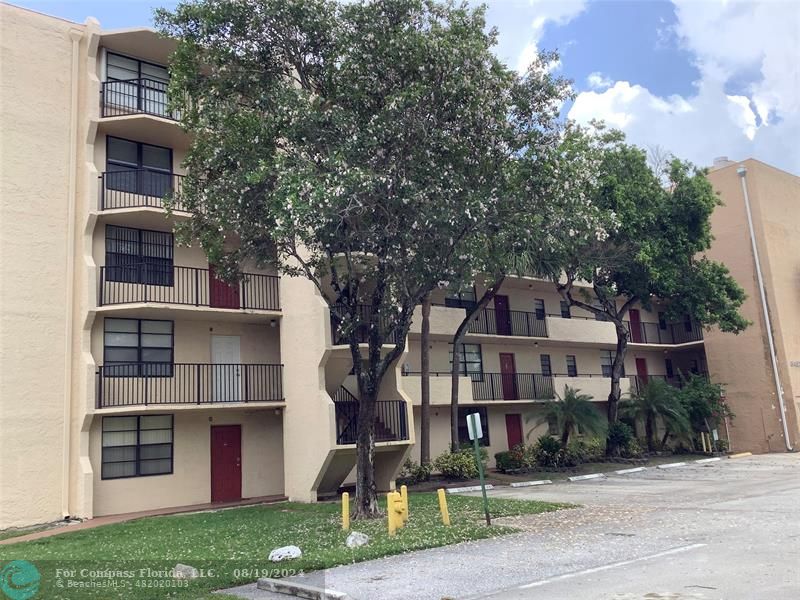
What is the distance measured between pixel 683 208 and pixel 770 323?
35.8 ft

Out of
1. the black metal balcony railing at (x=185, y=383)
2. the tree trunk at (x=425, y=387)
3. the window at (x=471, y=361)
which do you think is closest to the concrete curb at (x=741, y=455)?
the window at (x=471, y=361)

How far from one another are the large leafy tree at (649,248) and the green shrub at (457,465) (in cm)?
808

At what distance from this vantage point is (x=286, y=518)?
1680cm

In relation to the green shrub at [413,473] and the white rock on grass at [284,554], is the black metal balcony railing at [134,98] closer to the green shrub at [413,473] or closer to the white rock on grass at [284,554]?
the green shrub at [413,473]

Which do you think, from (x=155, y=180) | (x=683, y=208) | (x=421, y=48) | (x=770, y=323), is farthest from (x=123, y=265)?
(x=770, y=323)

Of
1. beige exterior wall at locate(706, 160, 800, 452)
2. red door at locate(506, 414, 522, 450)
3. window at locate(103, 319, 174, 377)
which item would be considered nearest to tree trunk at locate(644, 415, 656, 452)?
beige exterior wall at locate(706, 160, 800, 452)

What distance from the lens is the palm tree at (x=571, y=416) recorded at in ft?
90.5

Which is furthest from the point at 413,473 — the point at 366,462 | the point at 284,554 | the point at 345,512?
the point at 284,554

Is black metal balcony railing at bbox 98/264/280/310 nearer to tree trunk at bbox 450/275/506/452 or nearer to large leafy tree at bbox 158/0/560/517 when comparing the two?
large leafy tree at bbox 158/0/560/517

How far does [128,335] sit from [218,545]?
32.3 ft

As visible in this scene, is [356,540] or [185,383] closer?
[356,540]

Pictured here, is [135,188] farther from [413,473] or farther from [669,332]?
[669,332]

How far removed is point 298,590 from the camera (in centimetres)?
955

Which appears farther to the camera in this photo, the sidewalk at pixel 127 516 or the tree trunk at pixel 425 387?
the tree trunk at pixel 425 387
